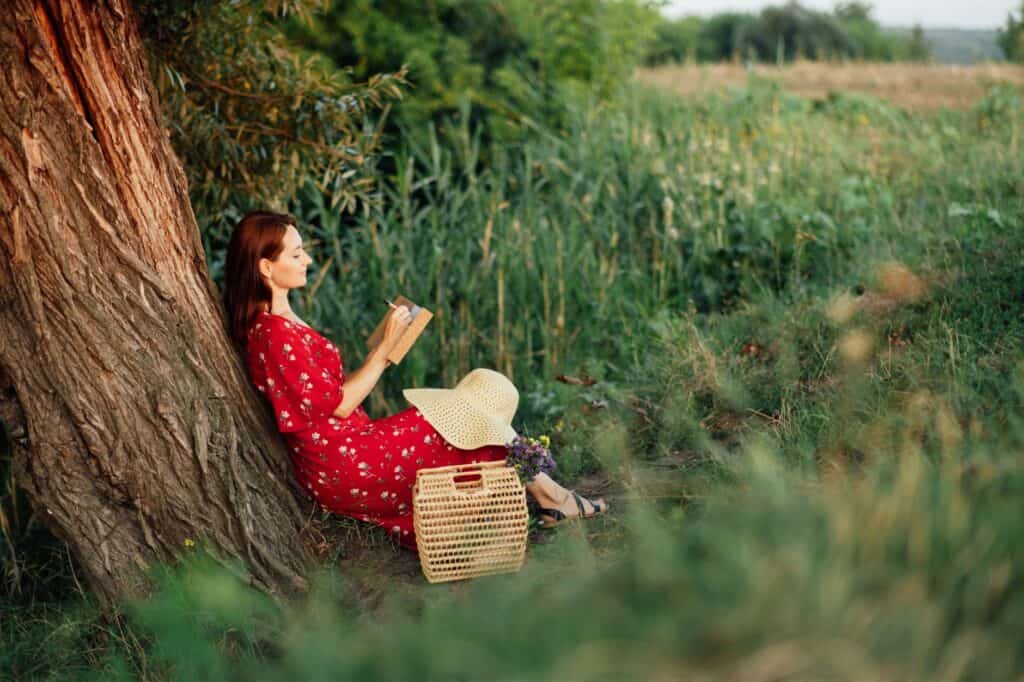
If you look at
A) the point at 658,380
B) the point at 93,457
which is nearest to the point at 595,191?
the point at 658,380

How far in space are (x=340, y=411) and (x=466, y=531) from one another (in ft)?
2.31

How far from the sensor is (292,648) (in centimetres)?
184

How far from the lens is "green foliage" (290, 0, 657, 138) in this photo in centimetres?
798

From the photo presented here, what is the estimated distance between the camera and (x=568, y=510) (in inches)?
157

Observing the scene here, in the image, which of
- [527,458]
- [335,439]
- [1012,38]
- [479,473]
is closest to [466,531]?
[479,473]

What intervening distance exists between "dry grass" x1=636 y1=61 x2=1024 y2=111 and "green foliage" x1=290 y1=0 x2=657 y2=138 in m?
1.07

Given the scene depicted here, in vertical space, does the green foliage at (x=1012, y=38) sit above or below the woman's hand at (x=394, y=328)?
above

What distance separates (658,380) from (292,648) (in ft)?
11.2

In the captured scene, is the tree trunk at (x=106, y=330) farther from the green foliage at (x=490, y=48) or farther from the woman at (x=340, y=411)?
the green foliage at (x=490, y=48)

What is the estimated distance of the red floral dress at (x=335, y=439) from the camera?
12.5 feet

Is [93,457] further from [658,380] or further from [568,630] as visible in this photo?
[658,380]

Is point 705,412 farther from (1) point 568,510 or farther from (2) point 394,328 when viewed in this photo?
(2) point 394,328

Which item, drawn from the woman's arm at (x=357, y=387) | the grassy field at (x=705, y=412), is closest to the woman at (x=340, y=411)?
the woman's arm at (x=357, y=387)

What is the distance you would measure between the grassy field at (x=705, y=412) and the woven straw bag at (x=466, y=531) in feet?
0.34
